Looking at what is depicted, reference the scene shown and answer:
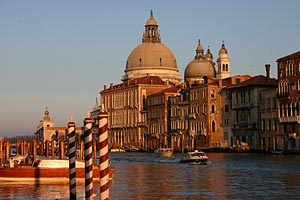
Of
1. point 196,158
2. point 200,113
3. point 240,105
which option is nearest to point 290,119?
point 240,105

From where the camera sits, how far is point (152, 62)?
399 ft

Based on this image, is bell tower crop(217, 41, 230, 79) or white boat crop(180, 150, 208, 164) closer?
white boat crop(180, 150, 208, 164)

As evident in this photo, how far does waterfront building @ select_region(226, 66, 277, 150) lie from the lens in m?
79.0

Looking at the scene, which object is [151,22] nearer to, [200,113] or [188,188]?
[200,113]

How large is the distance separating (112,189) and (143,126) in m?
80.5

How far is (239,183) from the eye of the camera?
32.6 m

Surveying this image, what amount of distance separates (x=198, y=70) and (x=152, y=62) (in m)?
11.8

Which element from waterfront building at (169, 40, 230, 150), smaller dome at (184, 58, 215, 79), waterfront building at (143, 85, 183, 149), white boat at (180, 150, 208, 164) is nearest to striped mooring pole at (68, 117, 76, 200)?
white boat at (180, 150, 208, 164)

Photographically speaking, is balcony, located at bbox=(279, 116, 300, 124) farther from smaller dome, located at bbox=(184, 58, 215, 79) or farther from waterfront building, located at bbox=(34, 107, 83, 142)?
waterfront building, located at bbox=(34, 107, 83, 142)

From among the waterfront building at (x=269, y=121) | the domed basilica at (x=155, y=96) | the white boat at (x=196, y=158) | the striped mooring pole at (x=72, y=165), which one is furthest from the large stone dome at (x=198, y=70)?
the striped mooring pole at (x=72, y=165)

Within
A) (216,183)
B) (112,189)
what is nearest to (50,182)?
(112,189)

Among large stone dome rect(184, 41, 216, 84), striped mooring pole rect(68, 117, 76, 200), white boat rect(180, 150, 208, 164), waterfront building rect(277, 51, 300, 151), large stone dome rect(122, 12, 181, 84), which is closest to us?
striped mooring pole rect(68, 117, 76, 200)

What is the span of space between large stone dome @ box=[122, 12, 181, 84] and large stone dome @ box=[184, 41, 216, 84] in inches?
306

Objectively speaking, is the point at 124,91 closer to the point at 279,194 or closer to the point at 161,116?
the point at 161,116
